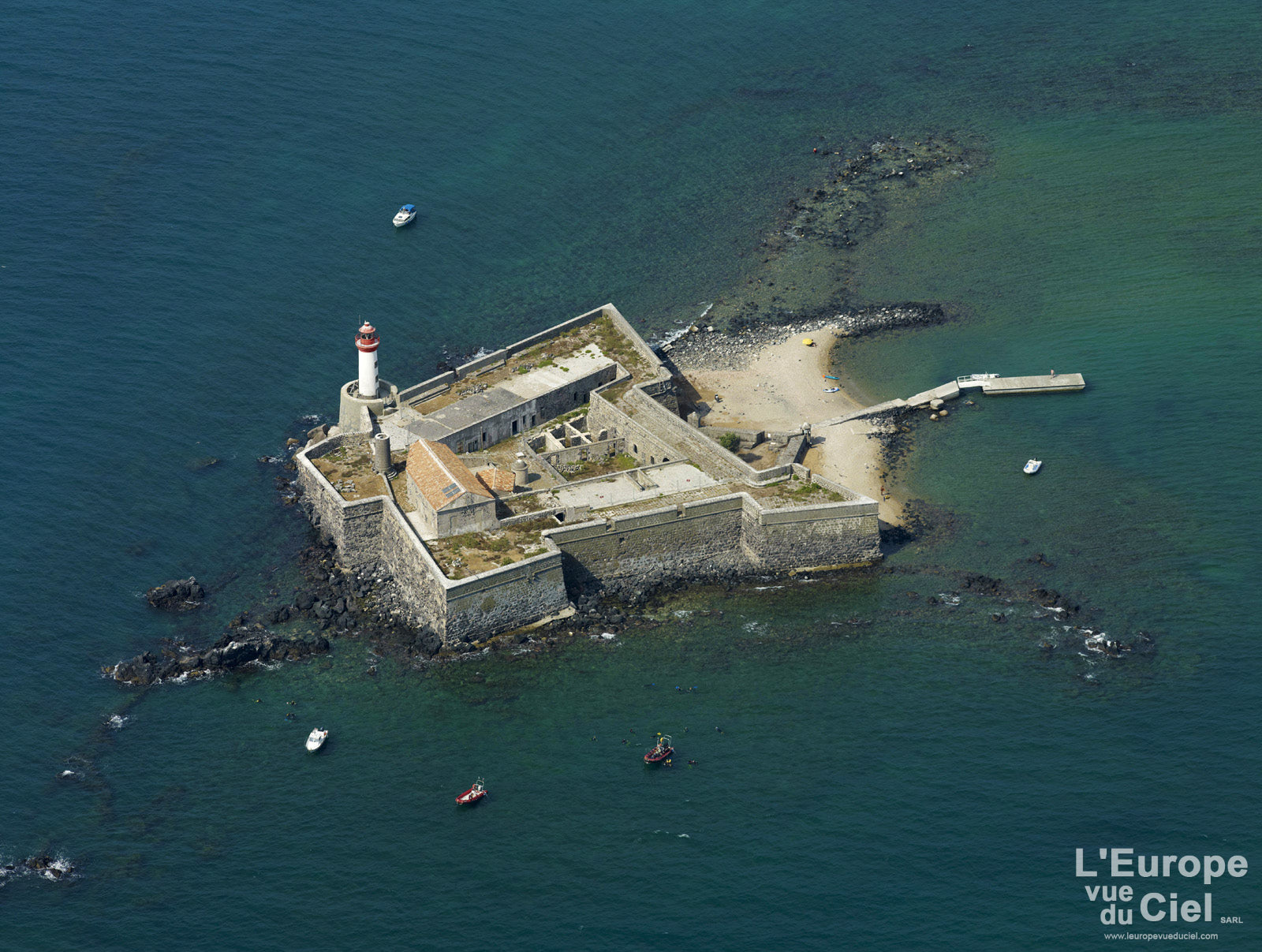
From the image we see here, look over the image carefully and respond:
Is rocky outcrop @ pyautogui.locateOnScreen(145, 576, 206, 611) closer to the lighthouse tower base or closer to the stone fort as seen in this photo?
the stone fort

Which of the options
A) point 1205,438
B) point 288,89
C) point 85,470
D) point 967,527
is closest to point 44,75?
point 288,89

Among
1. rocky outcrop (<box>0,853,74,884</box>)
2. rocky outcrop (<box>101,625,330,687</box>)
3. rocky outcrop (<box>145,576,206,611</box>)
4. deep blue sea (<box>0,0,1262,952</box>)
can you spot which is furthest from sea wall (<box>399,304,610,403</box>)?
rocky outcrop (<box>0,853,74,884</box>)

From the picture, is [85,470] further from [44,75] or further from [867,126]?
[867,126]

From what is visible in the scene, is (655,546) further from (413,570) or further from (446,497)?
(413,570)

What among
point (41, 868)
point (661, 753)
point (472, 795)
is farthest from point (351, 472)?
point (41, 868)

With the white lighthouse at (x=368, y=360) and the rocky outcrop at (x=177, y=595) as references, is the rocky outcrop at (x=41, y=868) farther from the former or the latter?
the white lighthouse at (x=368, y=360)
